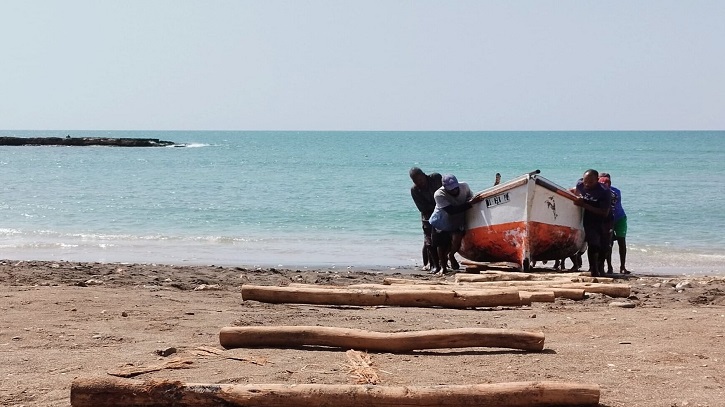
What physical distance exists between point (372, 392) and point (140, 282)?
281 inches

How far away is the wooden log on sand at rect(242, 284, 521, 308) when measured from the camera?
29.1 feet

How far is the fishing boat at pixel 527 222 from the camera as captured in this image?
13.3 meters

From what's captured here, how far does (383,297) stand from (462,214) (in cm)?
530

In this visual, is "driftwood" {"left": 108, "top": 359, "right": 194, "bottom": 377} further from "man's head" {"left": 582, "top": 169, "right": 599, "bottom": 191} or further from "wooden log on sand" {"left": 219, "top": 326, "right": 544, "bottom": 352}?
"man's head" {"left": 582, "top": 169, "right": 599, "bottom": 191}

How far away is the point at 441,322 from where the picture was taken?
804cm

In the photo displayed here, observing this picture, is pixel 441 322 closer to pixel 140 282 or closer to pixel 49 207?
pixel 140 282

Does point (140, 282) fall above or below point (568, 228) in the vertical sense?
below

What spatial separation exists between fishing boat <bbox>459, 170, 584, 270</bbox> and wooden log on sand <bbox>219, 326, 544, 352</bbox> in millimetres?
6884

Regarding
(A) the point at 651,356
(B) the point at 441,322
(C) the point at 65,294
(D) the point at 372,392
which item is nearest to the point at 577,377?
(A) the point at 651,356

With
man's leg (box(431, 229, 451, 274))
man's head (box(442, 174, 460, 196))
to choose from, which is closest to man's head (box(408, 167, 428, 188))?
man's head (box(442, 174, 460, 196))

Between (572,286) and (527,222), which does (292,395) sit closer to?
(572,286)

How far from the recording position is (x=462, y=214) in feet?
45.9

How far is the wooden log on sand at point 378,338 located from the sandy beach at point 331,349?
0.23 ft

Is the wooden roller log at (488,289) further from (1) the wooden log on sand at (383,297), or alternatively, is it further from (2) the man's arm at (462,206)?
(2) the man's arm at (462,206)
